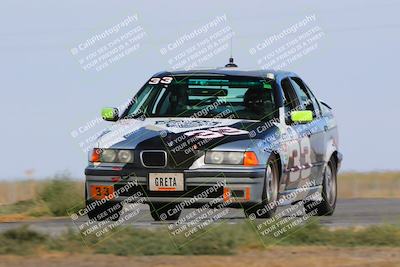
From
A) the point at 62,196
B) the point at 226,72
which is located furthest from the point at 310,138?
the point at 62,196

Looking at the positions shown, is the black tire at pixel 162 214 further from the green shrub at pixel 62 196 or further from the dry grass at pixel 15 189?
the dry grass at pixel 15 189

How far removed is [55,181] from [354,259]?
32.4 feet

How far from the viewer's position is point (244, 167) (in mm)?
13000

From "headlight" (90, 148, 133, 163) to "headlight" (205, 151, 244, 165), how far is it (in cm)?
90

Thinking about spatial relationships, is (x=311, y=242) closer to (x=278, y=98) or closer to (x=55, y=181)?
(x=278, y=98)

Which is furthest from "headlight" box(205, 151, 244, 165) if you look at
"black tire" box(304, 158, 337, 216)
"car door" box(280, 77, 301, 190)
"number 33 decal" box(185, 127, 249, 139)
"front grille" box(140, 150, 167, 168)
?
"black tire" box(304, 158, 337, 216)

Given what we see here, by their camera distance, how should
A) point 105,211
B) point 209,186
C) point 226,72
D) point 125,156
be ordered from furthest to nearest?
point 226,72
point 105,211
point 125,156
point 209,186

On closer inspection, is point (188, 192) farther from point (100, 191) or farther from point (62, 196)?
point (62, 196)

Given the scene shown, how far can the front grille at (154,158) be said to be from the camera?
512 inches

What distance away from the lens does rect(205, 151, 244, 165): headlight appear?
12992 mm

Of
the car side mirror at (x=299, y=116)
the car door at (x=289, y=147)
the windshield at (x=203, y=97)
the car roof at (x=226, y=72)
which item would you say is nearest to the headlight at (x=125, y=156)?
the windshield at (x=203, y=97)

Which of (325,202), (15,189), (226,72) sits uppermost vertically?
(226,72)

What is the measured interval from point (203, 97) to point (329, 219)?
7.94 feet

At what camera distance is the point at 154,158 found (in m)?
13.0
